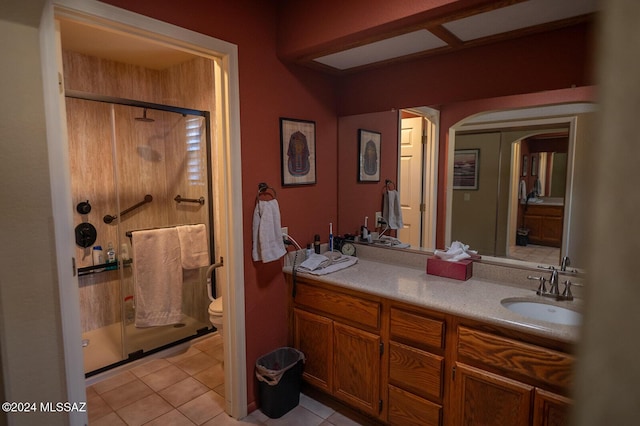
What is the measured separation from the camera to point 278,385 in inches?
88.3

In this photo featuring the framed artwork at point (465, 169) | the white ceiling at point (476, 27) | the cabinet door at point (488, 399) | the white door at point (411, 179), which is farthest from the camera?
the white door at point (411, 179)

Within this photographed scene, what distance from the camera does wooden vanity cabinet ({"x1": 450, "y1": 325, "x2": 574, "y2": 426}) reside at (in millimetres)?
1497

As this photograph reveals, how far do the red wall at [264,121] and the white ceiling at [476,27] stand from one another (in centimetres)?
30

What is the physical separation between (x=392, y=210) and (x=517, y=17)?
141 cm

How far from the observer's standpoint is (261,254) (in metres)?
2.25

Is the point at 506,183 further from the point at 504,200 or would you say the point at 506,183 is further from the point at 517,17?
the point at 517,17

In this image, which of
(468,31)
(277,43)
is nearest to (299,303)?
(277,43)

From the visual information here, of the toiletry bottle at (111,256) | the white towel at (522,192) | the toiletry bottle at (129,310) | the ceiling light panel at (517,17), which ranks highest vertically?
the ceiling light panel at (517,17)

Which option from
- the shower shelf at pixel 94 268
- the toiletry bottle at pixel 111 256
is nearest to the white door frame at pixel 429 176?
the shower shelf at pixel 94 268

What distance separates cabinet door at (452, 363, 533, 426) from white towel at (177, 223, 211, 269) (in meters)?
2.31

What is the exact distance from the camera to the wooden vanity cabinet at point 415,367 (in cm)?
183

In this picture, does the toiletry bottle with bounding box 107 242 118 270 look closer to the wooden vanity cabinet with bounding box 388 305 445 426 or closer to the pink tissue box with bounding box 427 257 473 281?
the wooden vanity cabinet with bounding box 388 305 445 426

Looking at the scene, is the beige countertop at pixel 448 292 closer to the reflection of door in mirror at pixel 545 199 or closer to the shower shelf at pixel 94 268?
the reflection of door in mirror at pixel 545 199

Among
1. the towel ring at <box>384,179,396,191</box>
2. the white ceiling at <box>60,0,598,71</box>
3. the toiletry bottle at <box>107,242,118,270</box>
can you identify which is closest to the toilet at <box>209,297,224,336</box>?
the toiletry bottle at <box>107,242,118,270</box>
